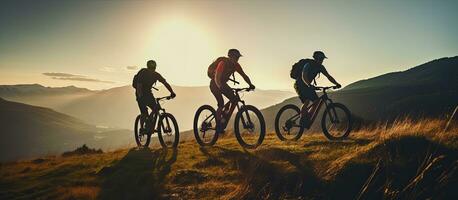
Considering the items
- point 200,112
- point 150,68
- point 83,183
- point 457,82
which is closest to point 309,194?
point 83,183

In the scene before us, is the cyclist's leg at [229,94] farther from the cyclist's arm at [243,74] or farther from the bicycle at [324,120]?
the bicycle at [324,120]

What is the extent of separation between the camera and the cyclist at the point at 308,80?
1269 centimetres

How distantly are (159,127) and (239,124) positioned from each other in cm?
313

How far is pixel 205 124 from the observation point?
13.5 m

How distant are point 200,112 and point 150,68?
294cm

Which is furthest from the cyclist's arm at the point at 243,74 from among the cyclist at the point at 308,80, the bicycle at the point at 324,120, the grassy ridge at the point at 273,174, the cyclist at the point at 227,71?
the grassy ridge at the point at 273,174

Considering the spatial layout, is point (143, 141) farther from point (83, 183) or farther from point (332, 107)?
point (332, 107)

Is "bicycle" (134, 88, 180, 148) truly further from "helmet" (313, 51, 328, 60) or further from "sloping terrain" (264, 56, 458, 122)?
"sloping terrain" (264, 56, 458, 122)

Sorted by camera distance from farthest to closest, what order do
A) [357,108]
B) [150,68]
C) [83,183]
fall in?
[357,108]
[150,68]
[83,183]

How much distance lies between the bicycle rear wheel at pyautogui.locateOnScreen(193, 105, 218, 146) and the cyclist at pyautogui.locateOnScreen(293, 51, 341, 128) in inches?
130

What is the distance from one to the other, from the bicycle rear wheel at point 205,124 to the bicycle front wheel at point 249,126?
46.6 inches

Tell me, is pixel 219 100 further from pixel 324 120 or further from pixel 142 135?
pixel 142 135

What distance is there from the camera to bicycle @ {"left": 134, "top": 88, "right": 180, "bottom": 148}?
13.6 metres

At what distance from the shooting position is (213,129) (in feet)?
43.4
